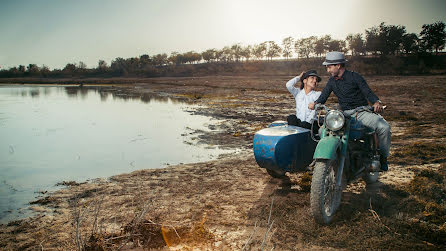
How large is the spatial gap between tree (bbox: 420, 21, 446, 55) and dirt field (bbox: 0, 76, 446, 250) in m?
68.1

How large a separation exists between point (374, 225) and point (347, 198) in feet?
3.27

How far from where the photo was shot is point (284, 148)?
4.20 m

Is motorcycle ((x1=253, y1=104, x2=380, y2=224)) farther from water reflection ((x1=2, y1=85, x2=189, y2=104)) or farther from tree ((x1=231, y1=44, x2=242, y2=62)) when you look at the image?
tree ((x1=231, y1=44, x2=242, y2=62))

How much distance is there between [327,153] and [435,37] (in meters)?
74.5

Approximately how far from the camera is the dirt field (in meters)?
3.32

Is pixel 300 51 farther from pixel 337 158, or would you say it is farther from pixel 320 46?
pixel 337 158

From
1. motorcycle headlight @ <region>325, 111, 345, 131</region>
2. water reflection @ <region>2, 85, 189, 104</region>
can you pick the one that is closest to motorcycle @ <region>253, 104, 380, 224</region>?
motorcycle headlight @ <region>325, 111, 345, 131</region>

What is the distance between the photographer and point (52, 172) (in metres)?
7.00

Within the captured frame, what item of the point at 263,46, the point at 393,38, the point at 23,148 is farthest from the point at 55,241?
the point at 263,46

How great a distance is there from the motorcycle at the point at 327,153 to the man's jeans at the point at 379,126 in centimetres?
7

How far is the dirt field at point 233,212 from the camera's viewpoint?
332cm

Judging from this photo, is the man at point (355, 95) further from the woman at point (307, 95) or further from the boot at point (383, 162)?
the woman at point (307, 95)

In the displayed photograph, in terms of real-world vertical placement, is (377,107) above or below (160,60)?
below

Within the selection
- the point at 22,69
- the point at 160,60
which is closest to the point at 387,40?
the point at 160,60
